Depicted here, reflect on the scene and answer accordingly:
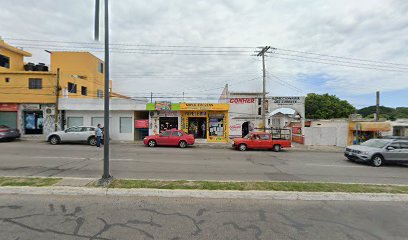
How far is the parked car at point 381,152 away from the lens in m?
12.6

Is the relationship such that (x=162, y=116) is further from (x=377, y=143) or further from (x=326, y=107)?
(x=326, y=107)

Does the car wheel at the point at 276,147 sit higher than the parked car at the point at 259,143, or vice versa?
the parked car at the point at 259,143

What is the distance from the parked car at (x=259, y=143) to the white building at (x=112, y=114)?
1063cm

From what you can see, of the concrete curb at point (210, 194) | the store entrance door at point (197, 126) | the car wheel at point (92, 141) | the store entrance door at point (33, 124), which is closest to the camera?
the concrete curb at point (210, 194)

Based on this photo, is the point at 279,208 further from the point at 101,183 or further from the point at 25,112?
the point at 25,112

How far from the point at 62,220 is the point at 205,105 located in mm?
19708

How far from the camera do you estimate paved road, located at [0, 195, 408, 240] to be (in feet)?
13.1

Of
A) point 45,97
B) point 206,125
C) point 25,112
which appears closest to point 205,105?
point 206,125

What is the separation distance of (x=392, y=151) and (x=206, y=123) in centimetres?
1507

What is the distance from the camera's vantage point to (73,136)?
60.5 ft

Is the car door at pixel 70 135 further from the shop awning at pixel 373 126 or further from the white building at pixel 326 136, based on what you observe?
the shop awning at pixel 373 126

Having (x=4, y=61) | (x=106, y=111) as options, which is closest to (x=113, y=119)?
(x=4, y=61)

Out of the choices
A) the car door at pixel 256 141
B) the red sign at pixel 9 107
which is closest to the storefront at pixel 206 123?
the car door at pixel 256 141

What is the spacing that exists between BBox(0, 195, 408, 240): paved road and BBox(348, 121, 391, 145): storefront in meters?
20.5
